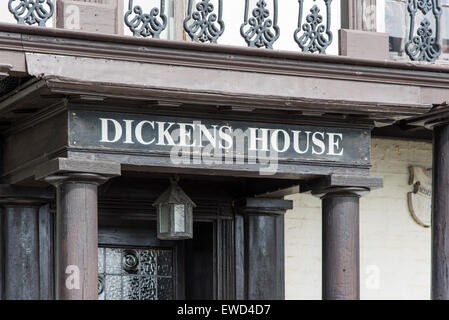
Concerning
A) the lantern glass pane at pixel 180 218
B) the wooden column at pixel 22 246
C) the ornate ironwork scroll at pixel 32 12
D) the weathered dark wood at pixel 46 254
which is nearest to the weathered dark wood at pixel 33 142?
the wooden column at pixel 22 246

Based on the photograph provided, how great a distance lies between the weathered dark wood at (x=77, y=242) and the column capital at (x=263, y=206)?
7.52 feet

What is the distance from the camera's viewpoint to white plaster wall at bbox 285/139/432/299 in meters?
10.9

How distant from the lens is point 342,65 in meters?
8.90

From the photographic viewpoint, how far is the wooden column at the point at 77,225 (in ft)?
26.9

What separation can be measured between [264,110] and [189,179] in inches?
65.5

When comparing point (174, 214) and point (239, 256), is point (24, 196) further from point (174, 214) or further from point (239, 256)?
point (239, 256)

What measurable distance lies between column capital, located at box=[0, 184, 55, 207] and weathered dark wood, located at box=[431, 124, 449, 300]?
2915 mm

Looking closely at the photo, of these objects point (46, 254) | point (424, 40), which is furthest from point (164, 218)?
point (424, 40)

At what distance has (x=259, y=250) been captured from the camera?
10398 millimetres

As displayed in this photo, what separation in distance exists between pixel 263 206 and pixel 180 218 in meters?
1.18

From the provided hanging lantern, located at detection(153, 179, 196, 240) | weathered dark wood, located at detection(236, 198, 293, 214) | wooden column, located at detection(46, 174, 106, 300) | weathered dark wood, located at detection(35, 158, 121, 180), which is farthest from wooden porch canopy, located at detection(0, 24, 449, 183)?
weathered dark wood, located at detection(236, 198, 293, 214)

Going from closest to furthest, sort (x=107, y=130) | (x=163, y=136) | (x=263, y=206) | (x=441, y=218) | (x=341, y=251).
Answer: (x=107, y=130) < (x=163, y=136) < (x=341, y=251) < (x=441, y=218) < (x=263, y=206)

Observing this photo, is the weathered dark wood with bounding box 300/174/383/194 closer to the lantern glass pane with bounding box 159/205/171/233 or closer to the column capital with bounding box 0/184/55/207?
the lantern glass pane with bounding box 159/205/171/233
